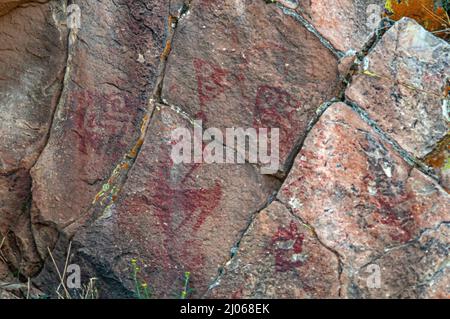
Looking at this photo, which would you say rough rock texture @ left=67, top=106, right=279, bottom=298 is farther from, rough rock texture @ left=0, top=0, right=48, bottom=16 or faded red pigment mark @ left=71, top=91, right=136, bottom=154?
rough rock texture @ left=0, top=0, right=48, bottom=16

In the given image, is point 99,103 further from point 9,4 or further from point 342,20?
point 342,20

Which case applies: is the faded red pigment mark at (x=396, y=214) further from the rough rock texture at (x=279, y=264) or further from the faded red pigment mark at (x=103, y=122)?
the faded red pigment mark at (x=103, y=122)

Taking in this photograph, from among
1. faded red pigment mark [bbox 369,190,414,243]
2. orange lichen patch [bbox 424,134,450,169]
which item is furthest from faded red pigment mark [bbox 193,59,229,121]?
orange lichen patch [bbox 424,134,450,169]

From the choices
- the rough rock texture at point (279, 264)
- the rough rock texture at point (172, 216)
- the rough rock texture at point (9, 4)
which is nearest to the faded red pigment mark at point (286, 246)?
the rough rock texture at point (279, 264)

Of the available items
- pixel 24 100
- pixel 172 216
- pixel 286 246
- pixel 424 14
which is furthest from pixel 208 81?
pixel 424 14

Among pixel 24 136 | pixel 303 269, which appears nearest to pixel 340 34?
pixel 303 269
